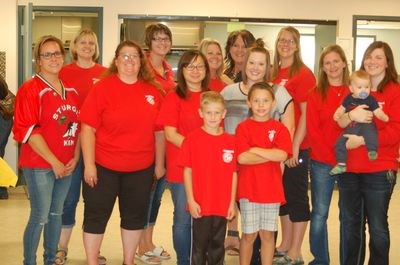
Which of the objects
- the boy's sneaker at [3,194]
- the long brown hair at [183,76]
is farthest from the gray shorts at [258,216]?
the boy's sneaker at [3,194]

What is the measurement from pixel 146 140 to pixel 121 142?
0.16 meters

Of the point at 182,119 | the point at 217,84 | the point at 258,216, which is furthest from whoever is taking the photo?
the point at 217,84

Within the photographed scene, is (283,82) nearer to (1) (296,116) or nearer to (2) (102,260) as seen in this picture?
(1) (296,116)

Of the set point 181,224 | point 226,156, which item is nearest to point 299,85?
point 226,156

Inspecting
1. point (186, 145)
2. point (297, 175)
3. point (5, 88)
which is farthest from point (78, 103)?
point (5, 88)

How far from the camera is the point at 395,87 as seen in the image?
3127 mm

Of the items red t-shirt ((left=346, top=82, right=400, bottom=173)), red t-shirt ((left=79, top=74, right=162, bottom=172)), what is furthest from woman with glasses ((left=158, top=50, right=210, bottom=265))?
red t-shirt ((left=346, top=82, right=400, bottom=173))

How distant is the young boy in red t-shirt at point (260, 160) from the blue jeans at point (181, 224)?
335 millimetres

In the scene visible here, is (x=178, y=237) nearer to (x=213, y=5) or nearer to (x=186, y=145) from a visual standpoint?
(x=186, y=145)

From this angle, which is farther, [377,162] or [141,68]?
[141,68]

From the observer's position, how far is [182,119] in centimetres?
323

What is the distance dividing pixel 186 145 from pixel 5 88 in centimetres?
307

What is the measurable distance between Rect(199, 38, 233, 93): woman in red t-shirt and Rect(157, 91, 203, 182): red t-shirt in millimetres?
514

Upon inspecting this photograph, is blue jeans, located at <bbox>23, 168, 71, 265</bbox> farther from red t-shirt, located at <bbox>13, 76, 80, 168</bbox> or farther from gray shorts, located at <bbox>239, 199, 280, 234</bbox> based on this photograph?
gray shorts, located at <bbox>239, 199, 280, 234</bbox>
